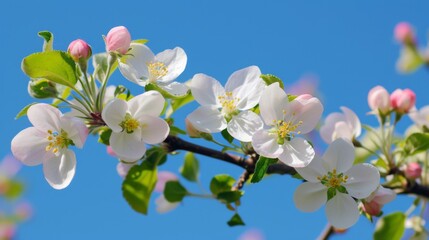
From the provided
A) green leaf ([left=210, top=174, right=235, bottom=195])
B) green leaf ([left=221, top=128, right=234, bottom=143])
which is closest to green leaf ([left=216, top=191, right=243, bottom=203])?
green leaf ([left=210, top=174, right=235, bottom=195])

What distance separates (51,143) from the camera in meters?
1.75

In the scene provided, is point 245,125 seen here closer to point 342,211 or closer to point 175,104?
point 342,211

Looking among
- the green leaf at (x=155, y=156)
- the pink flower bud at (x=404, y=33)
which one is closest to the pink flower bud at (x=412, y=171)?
the green leaf at (x=155, y=156)

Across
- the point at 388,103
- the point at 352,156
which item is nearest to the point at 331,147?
the point at 352,156

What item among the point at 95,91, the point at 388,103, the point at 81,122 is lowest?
the point at 81,122

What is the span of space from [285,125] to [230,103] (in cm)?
19

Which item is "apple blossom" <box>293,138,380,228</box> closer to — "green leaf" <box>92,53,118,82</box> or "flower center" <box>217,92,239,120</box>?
"flower center" <box>217,92,239,120</box>

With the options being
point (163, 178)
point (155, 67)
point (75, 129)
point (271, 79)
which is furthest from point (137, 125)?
point (163, 178)

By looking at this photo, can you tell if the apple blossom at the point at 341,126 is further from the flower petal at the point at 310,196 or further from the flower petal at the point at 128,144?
the flower petal at the point at 128,144

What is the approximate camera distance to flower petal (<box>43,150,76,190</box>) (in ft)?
5.65

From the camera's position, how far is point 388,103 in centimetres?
222

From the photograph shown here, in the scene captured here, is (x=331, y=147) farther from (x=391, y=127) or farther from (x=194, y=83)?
(x=391, y=127)

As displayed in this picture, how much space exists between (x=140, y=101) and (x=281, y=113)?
0.37m

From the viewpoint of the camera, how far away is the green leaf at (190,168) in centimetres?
254
